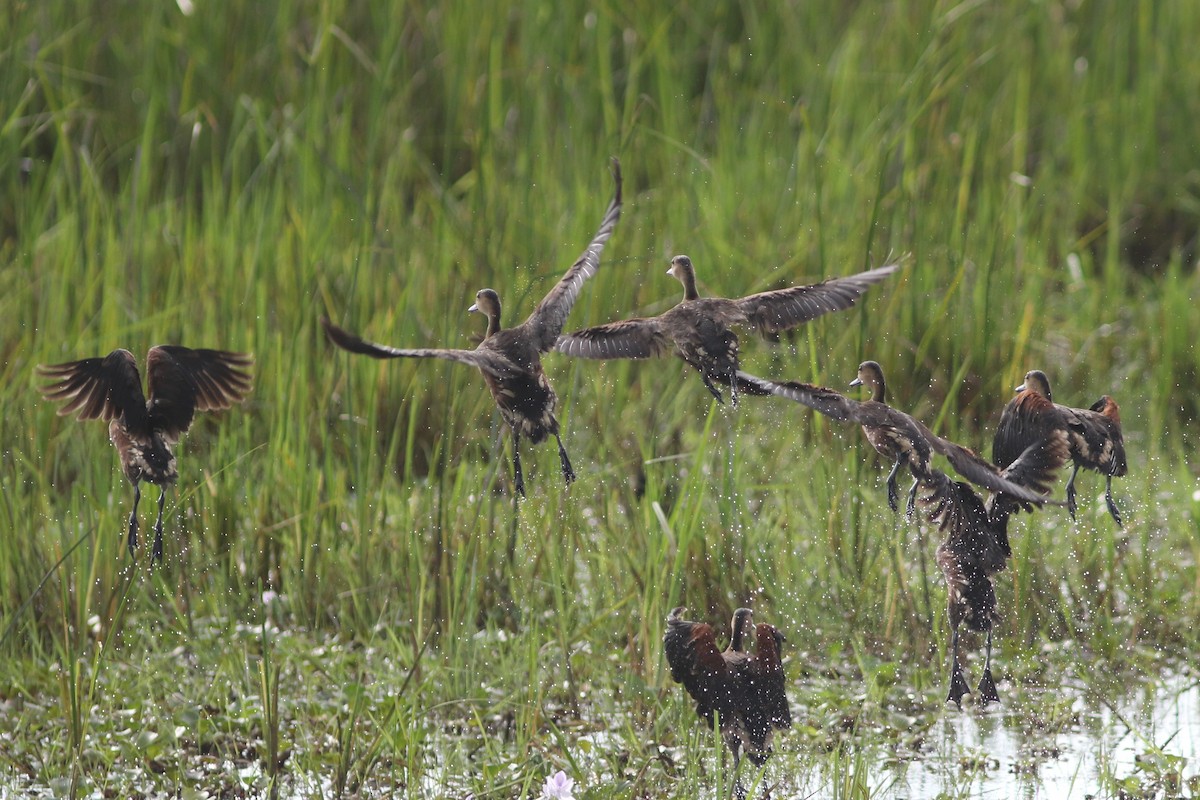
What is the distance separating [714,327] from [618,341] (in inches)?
7.4

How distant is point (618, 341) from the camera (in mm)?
2516

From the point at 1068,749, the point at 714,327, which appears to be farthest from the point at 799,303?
the point at 1068,749

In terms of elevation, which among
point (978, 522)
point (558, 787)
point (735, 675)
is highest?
point (978, 522)

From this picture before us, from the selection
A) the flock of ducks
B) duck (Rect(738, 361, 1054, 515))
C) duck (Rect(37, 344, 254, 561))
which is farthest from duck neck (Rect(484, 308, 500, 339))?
duck (Rect(738, 361, 1054, 515))

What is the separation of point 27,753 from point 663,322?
6.57 ft

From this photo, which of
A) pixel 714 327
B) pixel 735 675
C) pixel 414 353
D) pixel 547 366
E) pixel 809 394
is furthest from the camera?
pixel 547 366

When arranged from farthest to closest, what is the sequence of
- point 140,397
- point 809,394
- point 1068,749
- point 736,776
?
point 1068,749 < point 736,776 < point 140,397 < point 809,394

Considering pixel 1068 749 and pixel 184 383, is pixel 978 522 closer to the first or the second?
pixel 1068 749

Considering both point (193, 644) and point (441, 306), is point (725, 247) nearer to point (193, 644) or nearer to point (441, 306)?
point (441, 306)

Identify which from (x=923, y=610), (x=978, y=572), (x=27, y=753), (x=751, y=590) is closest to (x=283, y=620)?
(x=27, y=753)

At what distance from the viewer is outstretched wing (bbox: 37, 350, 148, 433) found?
2.71 m

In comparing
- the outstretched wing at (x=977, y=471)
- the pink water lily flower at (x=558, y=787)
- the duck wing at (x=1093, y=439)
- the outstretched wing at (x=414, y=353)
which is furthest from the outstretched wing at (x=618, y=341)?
the pink water lily flower at (x=558, y=787)

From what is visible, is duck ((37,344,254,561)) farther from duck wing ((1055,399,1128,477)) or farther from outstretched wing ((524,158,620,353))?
duck wing ((1055,399,1128,477))

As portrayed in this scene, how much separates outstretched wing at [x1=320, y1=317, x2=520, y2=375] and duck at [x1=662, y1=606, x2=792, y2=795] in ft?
2.43
